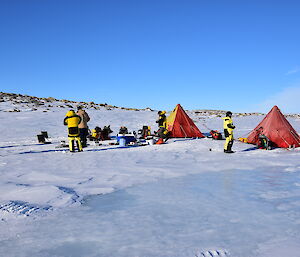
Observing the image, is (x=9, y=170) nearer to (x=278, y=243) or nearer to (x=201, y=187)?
(x=201, y=187)

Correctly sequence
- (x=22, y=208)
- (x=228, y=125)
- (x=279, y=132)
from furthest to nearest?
(x=279, y=132) → (x=228, y=125) → (x=22, y=208)

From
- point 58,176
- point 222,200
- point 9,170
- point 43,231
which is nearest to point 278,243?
point 222,200

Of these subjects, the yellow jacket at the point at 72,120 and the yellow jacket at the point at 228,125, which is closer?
the yellow jacket at the point at 228,125

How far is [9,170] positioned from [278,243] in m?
6.43

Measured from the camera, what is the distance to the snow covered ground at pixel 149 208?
2.89 metres

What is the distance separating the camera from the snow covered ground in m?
2.89

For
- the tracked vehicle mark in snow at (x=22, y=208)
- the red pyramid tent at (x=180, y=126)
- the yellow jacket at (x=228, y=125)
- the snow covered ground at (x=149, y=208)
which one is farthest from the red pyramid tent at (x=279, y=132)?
the tracked vehicle mark in snow at (x=22, y=208)

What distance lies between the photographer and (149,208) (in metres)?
4.09

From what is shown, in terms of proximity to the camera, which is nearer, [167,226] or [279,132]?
[167,226]

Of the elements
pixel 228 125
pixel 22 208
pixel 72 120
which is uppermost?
pixel 72 120

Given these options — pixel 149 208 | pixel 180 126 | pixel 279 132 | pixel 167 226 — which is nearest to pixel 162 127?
pixel 180 126

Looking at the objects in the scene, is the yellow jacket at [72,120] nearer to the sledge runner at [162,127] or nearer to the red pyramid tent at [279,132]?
the sledge runner at [162,127]

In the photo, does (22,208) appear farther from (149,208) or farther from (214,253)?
(214,253)

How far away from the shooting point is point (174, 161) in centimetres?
870
